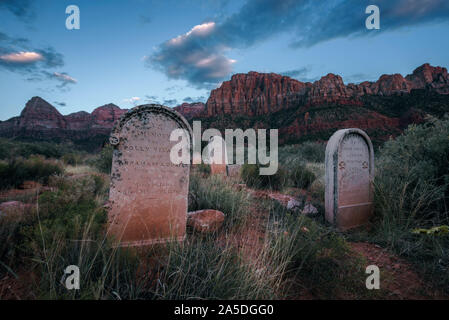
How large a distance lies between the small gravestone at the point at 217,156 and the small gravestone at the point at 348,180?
5.15 m

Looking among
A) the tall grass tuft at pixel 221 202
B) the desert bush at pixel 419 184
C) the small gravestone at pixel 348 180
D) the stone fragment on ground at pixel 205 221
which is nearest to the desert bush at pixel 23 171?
the tall grass tuft at pixel 221 202

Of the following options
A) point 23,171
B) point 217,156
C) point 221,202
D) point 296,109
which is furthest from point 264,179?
point 296,109

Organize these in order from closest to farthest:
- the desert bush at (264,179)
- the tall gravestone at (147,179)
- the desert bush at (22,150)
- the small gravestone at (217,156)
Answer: the tall gravestone at (147,179)
the desert bush at (264,179)
the small gravestone at (217,156)
the desert bush at (22,150)

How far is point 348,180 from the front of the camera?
3.99 m

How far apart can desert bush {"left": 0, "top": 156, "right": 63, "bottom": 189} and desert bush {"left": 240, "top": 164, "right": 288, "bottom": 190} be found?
6.62 m

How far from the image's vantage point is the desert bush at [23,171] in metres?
6.52

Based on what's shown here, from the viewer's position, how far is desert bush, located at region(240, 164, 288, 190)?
7.10 m

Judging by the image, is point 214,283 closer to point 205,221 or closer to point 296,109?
point 205,221

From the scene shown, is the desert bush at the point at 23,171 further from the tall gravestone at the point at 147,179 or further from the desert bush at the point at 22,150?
the tall gravestone at the point at 147,179

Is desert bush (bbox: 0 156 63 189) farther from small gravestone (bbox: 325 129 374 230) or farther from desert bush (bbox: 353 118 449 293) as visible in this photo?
desert bush (bbox: 353 118 449 293)
